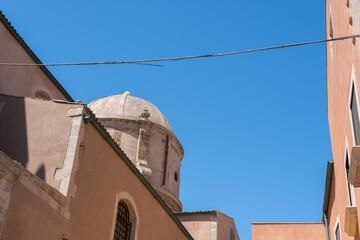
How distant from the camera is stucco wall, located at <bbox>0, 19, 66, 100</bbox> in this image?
480 inches

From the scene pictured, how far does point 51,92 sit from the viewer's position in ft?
46.8

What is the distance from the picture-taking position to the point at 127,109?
22.0 metres

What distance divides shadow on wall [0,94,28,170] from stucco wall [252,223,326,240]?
8796mm

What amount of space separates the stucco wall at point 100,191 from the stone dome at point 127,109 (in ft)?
28.7

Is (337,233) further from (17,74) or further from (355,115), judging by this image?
(17,74)

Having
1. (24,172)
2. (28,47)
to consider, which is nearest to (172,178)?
(28,47)

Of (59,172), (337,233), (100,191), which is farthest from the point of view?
(337,233)

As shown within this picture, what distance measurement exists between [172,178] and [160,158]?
113 centimetres

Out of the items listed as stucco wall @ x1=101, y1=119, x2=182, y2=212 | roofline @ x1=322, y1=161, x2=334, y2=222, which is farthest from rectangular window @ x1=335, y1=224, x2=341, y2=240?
stucco wall @ x1=101, y1=119, x2=182, y2=212

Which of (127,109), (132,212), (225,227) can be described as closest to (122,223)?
(132,212)

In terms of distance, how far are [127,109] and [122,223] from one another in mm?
10882

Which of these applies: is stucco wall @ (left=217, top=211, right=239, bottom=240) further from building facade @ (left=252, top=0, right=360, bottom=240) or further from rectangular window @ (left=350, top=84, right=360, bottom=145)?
rectangular window @ (left=350, top=84, right=360, bottom=145)

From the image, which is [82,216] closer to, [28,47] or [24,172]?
[24,172]

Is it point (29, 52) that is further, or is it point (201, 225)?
point (201, 225)
